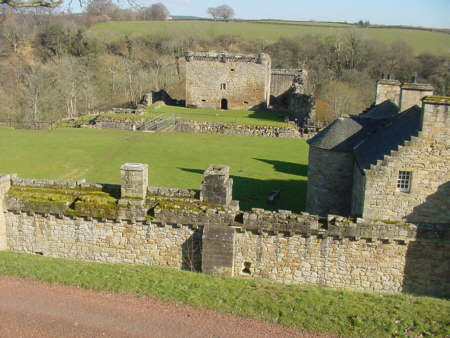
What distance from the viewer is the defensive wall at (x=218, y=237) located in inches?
495

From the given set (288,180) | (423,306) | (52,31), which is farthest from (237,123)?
(52,31)

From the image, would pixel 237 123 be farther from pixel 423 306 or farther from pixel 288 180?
pixel 423 306

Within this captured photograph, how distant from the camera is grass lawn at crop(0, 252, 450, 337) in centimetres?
939

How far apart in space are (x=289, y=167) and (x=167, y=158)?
683 cm

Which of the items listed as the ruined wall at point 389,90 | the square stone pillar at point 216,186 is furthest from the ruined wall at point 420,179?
the ruined wall at point 389,90

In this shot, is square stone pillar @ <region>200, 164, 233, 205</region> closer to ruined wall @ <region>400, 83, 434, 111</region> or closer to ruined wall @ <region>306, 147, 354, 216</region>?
ruined wall @ <region>306, 147, 354, 216</region>

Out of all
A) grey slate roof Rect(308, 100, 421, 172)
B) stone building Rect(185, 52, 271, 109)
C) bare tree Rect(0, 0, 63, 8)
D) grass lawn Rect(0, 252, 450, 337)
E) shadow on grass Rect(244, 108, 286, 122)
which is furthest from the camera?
stone building Rect(185, 52, 271, 109)

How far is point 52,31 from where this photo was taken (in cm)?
7294

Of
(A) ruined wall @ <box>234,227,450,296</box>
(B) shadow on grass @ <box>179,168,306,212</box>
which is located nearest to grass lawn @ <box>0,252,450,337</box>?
(A) ruined wall @ <box>234,227,450,296</box>

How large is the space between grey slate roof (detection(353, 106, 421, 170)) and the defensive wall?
8.67ft

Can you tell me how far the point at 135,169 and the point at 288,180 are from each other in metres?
10.7

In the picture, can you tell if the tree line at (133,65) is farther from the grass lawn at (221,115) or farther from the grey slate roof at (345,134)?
the grey slate roof at (345,134)

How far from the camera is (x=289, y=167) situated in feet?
82.5

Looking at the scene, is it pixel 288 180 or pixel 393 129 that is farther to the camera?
pixel 288 180
